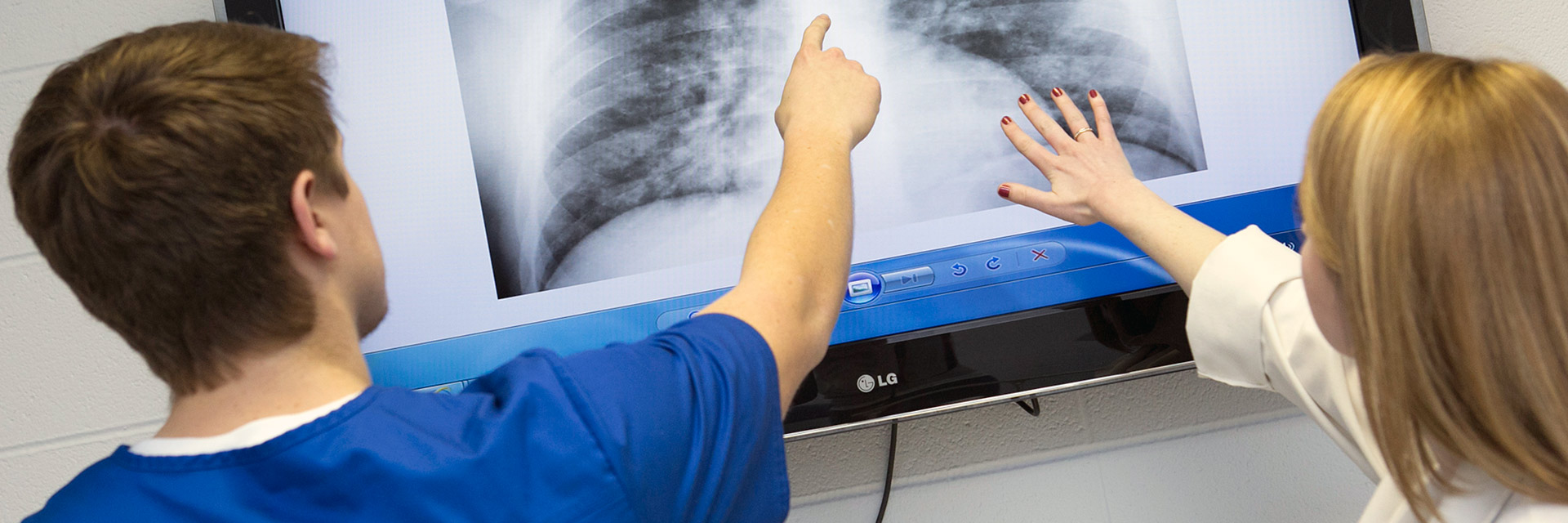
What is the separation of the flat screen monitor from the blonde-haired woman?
0.40 meters

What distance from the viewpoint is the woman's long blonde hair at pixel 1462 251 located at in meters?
0.57

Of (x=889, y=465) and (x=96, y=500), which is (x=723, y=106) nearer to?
(x=889, y=465)

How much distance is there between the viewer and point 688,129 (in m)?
1.10

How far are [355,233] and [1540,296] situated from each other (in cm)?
76

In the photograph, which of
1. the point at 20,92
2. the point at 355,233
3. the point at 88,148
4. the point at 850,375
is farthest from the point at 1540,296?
the point at 20,92

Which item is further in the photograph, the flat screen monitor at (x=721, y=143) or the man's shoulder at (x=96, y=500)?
the flat screen monitor at (x=721, y=143)

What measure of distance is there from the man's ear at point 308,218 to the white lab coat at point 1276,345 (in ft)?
2.33

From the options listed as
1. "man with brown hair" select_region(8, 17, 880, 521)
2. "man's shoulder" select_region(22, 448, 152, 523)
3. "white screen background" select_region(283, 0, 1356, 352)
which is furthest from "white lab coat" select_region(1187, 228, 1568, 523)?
"man's shoulder" select_region(22, 448, 152, 523)

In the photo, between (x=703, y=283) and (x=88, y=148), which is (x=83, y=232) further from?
(x=703, y=283)

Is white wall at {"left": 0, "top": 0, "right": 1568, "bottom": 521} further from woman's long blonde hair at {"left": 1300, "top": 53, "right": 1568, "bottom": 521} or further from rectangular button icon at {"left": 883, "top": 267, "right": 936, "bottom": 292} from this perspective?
woman's long blonde hair at {"left": 1300, "top": 53, "right": 1568, "bottom": 521}

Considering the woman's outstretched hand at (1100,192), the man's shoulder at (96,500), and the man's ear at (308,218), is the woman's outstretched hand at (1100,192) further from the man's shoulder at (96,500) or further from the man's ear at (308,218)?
the man's shoulder at (96,500)

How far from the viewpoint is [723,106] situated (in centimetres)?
110

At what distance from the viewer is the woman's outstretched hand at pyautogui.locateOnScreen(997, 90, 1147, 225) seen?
936mm

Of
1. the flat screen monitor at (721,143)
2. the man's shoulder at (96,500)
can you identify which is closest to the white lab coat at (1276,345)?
the flat screen monitor at (721,143)
